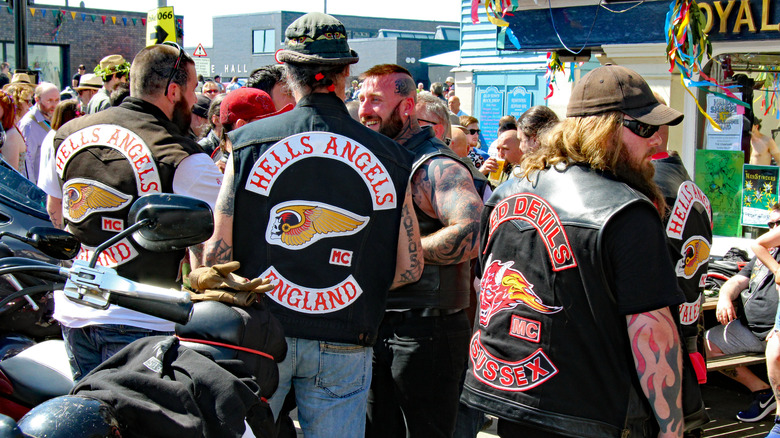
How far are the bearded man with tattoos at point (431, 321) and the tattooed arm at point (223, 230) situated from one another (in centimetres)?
90

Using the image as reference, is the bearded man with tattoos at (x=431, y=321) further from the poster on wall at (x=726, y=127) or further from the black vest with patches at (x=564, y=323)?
the poster on wall at (x=726, y=127)

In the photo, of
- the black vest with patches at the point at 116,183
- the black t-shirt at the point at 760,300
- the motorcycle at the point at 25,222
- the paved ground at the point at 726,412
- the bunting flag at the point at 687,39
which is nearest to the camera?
the black vest with patches at the point at 116,183

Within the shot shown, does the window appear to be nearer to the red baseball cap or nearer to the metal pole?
the metal pole

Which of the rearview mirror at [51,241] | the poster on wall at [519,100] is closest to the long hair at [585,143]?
the rearview mirror at [51,241]

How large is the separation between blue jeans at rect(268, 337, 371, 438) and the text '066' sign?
6787 mm

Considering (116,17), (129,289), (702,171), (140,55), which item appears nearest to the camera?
(129,289)

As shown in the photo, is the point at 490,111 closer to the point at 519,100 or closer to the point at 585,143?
the point at 519,100

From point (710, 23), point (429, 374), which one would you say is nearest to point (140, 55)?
point (429, 374)

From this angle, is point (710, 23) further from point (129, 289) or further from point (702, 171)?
point (129, 289)

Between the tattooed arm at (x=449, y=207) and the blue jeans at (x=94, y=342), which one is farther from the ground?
the tattooed arm at (x=449, y=207)

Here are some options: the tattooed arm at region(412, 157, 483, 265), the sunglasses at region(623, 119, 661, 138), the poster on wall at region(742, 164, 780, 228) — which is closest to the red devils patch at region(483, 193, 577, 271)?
the sunglasses at region(623, 119, 661, 138)

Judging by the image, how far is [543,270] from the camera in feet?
7.19

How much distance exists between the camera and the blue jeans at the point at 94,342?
8.75 ft

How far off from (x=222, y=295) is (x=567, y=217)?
40.1 inches
